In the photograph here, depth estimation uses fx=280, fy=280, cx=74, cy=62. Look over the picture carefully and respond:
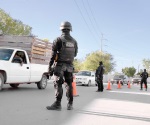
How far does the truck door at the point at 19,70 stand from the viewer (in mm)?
11899

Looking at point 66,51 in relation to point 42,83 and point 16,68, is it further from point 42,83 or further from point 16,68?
point 42,83

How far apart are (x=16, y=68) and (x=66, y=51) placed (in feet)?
19.1

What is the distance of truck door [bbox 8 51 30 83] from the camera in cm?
1190

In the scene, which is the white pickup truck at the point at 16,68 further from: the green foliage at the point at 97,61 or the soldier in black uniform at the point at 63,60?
the green foliage at the point at 97,61

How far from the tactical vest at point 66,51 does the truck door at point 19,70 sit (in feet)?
18.2

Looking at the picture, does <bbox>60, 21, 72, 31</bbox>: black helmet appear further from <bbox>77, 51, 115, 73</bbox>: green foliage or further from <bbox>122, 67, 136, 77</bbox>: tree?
<bbox>122, 67, 136, 77</bbox>: tree

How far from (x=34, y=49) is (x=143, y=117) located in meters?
8.71

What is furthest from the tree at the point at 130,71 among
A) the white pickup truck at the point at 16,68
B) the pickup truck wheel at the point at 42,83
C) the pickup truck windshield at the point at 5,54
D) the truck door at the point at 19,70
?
the pickup truck windshield at the point at 5,54

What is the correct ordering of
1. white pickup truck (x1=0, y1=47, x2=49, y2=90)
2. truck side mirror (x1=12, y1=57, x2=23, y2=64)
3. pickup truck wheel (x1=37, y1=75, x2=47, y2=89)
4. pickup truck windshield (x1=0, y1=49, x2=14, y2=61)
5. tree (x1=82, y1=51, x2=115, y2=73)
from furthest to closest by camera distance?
tree (x1=82, y1=51, x2=115, y2=73)
pickup truck wheel (x1=37, y1=75, x2=47, y2=89)
truck side mirror (x1=12, y1=57, x2=23, y2=64)
pickup truck windshield (x1=0, y1=49, x2=14, y2=61)
white pickup truck (x1=0, y1=47, x2=49, y2=90)

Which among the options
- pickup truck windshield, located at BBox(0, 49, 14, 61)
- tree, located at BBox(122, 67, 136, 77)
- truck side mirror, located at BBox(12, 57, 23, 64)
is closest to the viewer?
pickup truck windshield, located at BBox(0, 49, 14, 61)

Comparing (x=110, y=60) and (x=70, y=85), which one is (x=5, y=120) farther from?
(x=110, y=60)

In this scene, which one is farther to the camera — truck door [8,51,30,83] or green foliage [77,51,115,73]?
green foliage [77,51,115,73]

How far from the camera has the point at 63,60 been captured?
6730mm

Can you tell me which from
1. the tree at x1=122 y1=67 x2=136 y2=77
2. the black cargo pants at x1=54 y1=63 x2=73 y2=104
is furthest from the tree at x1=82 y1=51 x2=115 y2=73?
the black cargo pants at x1=54 y1=63 x2=73 y2=104
